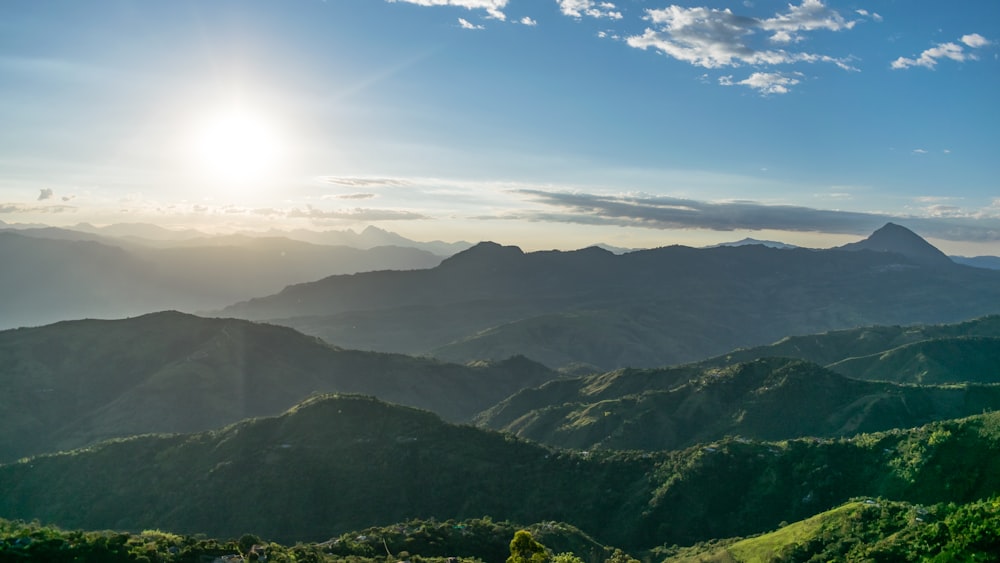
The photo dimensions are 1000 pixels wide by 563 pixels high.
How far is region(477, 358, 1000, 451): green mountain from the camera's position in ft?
297

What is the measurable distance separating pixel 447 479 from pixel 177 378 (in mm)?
96760

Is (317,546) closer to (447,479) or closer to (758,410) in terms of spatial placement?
(447,479)

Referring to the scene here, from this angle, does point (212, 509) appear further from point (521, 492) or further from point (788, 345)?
point (788, 345)

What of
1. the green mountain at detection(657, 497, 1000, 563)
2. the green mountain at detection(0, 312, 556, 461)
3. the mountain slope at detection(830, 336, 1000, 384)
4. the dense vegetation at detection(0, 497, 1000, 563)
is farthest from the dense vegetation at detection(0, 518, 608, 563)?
the mountain slope at detection(830, 336, 1000, 384)

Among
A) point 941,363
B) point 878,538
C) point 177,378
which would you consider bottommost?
point 177,378

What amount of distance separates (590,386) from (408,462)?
81988 millimetres

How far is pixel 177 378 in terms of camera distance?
13838 cm

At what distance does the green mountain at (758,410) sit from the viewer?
90375 mm

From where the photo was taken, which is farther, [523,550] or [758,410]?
[758,410]

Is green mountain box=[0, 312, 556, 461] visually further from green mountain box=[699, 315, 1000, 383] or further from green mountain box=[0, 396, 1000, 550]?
green mountain box=[699, 315, 1000, 383]

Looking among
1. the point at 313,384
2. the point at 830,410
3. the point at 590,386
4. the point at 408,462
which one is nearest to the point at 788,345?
the point at 590,386

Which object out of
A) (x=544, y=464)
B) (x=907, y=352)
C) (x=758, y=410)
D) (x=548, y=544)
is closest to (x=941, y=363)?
(x=907, y=352)

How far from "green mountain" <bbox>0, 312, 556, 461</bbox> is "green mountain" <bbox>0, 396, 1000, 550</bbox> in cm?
4958

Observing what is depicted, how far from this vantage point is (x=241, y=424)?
82.6m
